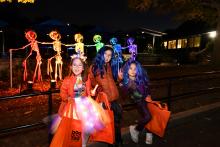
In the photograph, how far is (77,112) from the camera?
4.10 meters

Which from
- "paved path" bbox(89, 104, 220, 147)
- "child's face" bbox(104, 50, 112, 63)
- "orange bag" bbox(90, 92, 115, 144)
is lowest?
"paved path" bbox(89, 104, 220, 147)

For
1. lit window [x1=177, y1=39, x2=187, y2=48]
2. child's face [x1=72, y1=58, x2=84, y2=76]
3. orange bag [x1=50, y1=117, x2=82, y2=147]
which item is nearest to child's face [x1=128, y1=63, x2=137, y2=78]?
child's face [x1=72, y1=58, x2=84, y2=76]

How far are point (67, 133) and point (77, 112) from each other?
310mm

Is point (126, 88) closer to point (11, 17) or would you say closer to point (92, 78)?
point (92, 78)

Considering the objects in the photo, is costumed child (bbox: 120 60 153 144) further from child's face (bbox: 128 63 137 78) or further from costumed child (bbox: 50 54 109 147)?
costumed child (bbox: 50 54 109 147)

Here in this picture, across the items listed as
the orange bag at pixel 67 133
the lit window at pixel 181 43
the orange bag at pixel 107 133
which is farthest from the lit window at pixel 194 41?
the orange bag at pixel 67 133

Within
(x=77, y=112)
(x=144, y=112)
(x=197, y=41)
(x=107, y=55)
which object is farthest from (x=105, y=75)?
(x=197, y=41)

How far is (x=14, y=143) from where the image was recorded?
5.10m

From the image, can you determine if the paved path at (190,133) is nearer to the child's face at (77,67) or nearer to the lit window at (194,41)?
the child's face at (77,67)

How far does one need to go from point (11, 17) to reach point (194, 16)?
25.8 meters

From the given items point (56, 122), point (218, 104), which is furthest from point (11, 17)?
point (56, 122)

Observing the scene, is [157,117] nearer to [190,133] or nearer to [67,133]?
[190,133]

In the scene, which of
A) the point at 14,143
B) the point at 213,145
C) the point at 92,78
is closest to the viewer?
the point at 92,78

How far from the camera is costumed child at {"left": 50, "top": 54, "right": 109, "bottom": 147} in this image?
4035 mm
